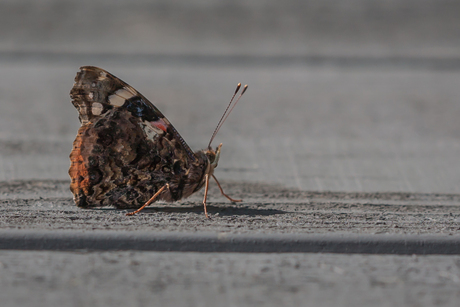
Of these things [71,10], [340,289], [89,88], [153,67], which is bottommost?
[340,289]

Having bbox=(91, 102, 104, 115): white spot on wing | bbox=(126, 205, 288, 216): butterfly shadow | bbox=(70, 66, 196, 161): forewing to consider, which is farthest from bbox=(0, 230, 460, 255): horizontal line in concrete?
bbox=(91, 102, 104, 115): white spot on wing

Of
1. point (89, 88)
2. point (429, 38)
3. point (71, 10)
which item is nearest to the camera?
point (89, 88)

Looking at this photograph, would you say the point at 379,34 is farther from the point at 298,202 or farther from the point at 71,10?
the point at 298,202

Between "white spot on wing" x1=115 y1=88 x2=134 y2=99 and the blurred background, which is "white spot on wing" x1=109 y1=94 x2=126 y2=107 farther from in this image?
the blurred background

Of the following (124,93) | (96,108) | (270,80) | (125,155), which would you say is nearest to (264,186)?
(125,155)

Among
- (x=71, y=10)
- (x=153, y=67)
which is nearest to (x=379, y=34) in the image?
(x=153, y=67)
